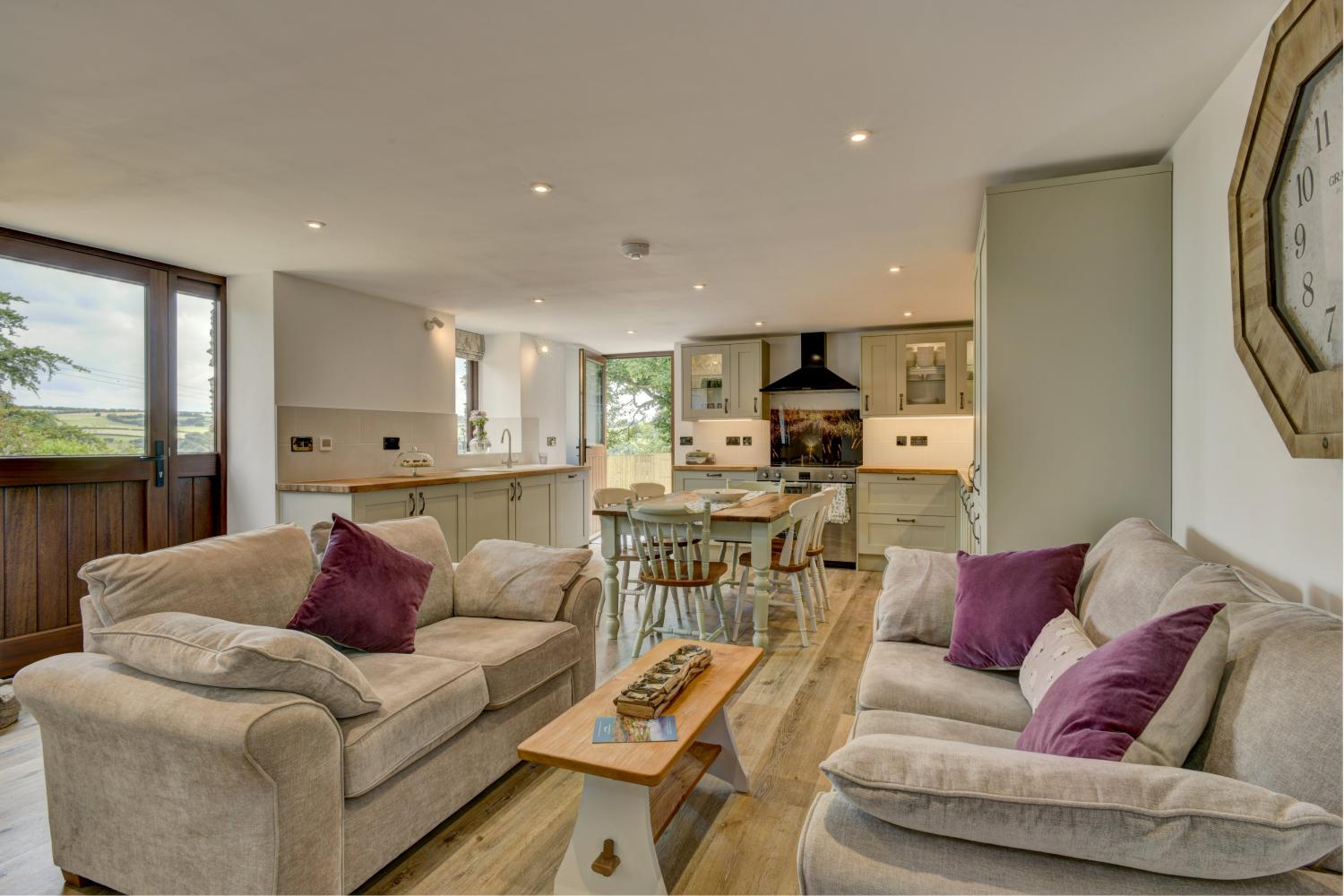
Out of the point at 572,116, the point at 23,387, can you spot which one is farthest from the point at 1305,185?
the point at 23,387

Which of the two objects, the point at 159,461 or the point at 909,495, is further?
the point at 909,495

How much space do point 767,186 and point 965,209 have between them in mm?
1072

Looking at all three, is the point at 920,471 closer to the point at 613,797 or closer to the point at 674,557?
the point at 674,557

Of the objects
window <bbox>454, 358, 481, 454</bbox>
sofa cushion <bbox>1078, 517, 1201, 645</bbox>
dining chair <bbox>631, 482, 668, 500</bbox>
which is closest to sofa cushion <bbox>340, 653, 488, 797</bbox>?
sofa cushion <bbox>1078, 517, 1201, 645</bbox>

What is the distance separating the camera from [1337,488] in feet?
4.85

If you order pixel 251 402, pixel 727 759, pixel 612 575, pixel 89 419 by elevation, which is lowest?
pixel 727 759

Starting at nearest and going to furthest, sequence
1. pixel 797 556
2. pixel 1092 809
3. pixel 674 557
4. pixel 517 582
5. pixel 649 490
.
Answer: pixel 1092 809 → pixel 517 582 → pixel 674 557 → pixel 797 556 → pixel 649 490

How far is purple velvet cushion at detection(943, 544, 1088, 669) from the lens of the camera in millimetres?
2061

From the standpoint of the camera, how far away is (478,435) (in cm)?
688

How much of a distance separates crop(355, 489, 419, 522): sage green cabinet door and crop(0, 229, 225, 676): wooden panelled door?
1097mm

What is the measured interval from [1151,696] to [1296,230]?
1.24m

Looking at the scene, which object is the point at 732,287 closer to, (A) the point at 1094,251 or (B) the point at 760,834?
(A) the point at 1094,251

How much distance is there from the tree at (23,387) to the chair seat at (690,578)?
334 centimetres

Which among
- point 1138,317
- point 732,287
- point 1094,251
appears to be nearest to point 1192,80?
point 1094,251
